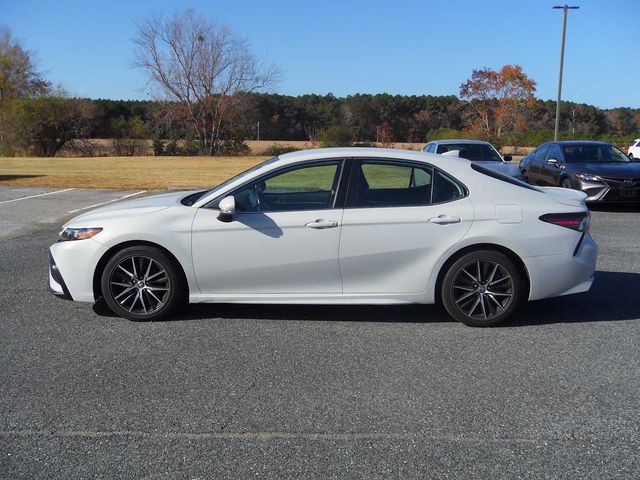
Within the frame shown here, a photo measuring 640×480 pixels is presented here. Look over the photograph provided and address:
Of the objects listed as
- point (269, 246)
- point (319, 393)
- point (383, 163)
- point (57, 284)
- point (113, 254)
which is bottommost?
point (319, 393)

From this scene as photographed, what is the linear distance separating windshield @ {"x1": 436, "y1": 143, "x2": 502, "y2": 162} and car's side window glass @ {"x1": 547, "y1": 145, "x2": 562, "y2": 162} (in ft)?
3.82

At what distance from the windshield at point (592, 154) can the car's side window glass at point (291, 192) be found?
9.67m

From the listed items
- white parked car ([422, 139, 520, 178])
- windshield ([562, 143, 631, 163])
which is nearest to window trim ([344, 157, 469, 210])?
white parked car ([422, 139, 520, 178])

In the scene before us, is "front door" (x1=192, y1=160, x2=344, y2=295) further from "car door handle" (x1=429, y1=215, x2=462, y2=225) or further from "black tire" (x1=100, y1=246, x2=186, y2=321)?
"car door handle" (x1=429, y1=215, x2=462, y2=225)

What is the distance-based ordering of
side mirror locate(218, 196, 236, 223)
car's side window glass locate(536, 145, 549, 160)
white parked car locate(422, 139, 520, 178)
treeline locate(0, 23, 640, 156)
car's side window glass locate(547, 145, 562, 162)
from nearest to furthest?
side mirror locate(218, 196, 236, 223) → car's side window glass locate(547, 145, 562, 162) → white parked car locate(422, 139, 520, 178) → car's side window glass locate(536, 145, 549, 160) → treeline locate(0, 23, 640, 156)

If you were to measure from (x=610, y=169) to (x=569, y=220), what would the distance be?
27.3 ft

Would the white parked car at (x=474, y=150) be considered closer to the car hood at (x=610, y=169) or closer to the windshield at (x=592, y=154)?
the windshield at (x=592, y=154)

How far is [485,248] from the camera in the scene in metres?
5.25

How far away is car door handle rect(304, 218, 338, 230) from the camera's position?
520 centimetres

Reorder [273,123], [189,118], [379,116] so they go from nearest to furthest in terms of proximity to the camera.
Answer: [189,118]
[379,116]
[273,123]

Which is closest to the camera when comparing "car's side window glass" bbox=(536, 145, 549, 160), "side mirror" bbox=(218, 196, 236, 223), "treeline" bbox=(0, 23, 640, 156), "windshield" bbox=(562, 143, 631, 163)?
"side mirror" bbox=(218, 196, 236, 223)

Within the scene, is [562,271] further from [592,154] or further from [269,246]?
[592,154]

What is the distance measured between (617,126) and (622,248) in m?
64.8

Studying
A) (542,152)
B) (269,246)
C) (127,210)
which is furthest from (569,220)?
(542,152)
